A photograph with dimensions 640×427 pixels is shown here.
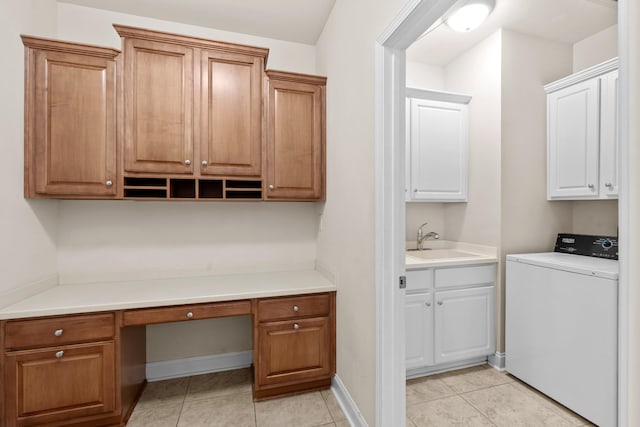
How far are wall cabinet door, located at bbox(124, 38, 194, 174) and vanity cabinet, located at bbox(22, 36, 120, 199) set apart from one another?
0.11 metres

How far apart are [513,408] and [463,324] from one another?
58 centimetres

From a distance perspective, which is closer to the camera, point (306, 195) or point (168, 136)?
point (168, 136)

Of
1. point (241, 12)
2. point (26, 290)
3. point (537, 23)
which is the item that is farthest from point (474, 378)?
point (241, 12)

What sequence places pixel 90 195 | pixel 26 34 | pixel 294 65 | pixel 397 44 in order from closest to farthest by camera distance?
pixel 397 44, pixel 26 34, pixel 90 195, pixel 294 65

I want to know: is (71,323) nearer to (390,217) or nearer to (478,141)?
(390,217)

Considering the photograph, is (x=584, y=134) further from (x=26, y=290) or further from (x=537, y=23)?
(x=26, y=290)

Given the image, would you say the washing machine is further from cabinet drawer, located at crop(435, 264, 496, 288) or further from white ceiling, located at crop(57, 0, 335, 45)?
white ceiling, located at crop(57, 0, 335, 45)

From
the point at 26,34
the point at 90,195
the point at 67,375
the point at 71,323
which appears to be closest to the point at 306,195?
the point at 90,195

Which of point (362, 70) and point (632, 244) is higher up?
point (362, 70)

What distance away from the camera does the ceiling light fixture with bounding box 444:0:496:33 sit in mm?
2008

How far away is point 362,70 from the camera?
167 cm

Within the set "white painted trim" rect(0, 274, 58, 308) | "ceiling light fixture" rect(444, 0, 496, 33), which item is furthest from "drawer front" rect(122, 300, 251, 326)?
"ceiling light fixture" rect(444, 0, 496, 33)

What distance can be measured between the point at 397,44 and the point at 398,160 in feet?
1.77

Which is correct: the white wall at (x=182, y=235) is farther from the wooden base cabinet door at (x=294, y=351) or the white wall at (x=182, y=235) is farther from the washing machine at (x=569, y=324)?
the washing machine at (x=569, y=324)
